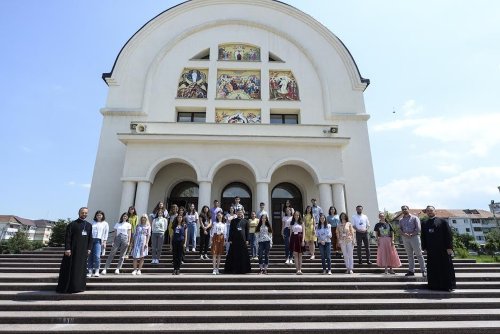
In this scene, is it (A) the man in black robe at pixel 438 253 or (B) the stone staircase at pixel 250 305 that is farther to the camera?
(A) the man in black robe at pixel 438 253

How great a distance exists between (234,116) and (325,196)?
22.7 feet

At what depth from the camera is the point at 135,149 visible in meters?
14.6

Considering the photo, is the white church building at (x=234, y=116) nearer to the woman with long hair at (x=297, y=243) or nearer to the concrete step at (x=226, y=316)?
the woman with long hair at (x=297, y=243)

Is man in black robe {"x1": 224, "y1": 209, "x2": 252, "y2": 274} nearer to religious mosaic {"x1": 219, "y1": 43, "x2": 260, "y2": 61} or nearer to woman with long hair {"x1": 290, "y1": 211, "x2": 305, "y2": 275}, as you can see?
woman with long hair {"x1": 290, "y1": 211, "x2": 305, "y2": 275}

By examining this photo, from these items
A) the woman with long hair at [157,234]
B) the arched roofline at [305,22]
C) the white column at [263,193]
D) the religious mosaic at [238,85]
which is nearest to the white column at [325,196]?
the white column at [263,193]

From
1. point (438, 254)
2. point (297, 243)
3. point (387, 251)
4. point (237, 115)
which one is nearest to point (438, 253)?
point (438, 254)

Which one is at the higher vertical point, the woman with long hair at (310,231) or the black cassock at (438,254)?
the woman with long hair at (310,231)

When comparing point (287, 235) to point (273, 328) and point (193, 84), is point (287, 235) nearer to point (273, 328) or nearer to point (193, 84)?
point (273, 328)

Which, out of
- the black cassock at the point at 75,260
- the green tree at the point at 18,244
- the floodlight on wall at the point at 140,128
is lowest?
the black cassock at the point at 75,260

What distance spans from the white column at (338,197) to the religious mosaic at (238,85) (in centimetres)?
706

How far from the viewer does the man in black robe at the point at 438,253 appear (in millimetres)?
7238

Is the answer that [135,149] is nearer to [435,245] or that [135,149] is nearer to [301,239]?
[301,239]

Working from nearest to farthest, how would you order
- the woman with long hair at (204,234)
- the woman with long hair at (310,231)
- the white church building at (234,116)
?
the woman with long hair at (204,234) → the woman with long hair at (310,231) → the white church building at (234,116)

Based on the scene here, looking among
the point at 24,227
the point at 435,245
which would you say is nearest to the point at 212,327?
the point at 435,245
